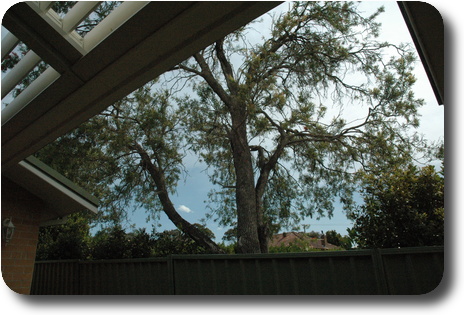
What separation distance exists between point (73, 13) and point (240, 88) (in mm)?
3533

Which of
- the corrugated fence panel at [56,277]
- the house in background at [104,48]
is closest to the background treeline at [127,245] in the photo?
the corrugated fence panel at [56,277]

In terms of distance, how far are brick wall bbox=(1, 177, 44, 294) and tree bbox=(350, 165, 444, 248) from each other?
401cm

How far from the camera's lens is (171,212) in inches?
263

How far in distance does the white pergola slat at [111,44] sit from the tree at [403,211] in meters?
2.66

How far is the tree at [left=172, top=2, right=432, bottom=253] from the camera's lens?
5934 mm

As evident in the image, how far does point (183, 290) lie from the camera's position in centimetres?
424

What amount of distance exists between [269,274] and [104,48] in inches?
112

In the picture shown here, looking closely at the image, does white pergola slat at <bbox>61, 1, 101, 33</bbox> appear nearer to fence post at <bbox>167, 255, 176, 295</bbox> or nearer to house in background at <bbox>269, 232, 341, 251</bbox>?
fence post at <bbox>167, 255, 176, 295</bbox>

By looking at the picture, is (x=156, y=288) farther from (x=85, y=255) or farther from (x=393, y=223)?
(x=393, y=223)

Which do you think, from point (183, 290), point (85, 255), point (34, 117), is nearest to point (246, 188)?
point (183, 290)

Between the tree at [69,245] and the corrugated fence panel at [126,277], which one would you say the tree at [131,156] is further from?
the corrugated fence panel at [126,277]

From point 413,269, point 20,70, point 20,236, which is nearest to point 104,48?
point 20,70

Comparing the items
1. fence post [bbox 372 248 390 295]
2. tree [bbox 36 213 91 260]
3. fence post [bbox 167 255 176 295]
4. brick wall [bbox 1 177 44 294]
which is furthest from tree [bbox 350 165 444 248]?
tree [bbox 36 213 91 260]

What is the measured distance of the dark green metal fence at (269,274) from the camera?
8.99ft
